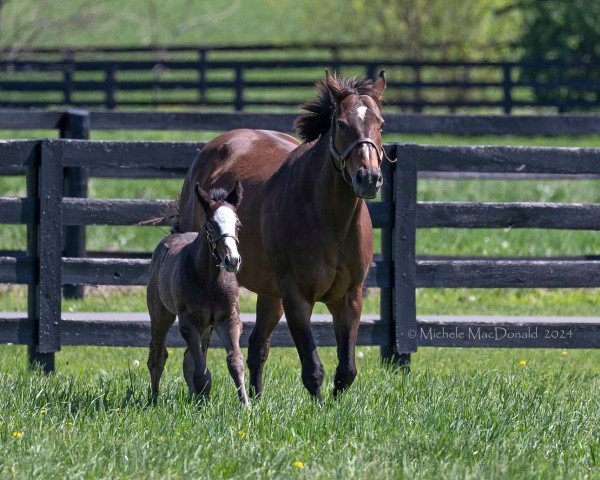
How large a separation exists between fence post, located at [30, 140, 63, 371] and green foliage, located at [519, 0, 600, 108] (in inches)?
823

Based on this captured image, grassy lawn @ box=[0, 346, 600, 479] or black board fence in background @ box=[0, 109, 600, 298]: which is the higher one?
black board fence in background @ box=[0, 109, 600, 298]

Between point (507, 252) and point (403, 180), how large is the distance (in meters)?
5.14

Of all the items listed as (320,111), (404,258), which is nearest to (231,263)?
(320,111)

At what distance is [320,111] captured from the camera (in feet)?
22.8

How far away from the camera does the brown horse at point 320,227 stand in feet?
21.2

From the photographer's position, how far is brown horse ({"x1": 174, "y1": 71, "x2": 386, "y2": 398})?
6469 millimetres

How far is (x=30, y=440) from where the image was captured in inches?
209

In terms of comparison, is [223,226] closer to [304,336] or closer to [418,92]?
[304,336]

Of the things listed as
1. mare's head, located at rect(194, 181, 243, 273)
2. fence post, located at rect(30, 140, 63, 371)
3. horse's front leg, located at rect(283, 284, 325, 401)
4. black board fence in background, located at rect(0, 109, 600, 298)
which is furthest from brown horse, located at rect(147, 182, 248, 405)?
black board fence in background, located at rect(0, 109, 600, 298)

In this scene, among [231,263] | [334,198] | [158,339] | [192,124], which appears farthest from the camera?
[192,124]

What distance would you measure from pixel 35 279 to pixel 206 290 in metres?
Answer: 2.53

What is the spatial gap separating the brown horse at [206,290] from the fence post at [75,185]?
11.5ft

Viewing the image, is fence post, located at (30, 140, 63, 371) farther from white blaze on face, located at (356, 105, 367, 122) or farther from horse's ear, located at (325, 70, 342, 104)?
white blaze on face, located at (356, 105, 367, 122)

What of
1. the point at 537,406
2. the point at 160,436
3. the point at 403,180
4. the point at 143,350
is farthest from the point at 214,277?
the point at 143,350
